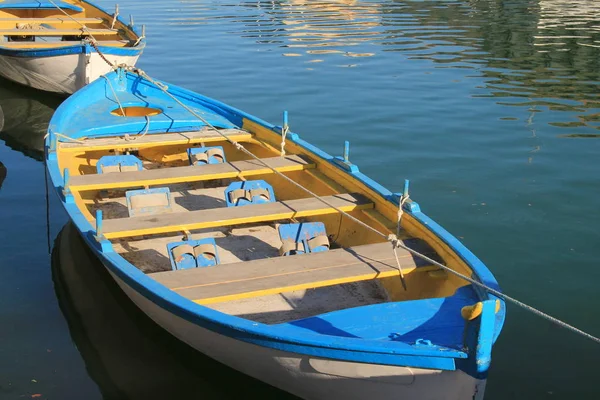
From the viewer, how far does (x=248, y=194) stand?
741 cm

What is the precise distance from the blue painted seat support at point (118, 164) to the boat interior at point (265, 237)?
0.6 inches

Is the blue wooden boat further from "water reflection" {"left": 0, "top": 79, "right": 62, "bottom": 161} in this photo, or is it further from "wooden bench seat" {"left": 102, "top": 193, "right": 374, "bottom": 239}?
"water reflection" {"left": 0, "top": 79, "right": 62, "bottom": 161}

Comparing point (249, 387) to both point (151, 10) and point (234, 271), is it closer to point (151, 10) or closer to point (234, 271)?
point (234, 271)

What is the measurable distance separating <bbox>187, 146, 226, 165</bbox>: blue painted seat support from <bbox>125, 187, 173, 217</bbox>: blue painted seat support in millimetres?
1055

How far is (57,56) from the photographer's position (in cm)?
1311

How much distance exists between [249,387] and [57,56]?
954cm

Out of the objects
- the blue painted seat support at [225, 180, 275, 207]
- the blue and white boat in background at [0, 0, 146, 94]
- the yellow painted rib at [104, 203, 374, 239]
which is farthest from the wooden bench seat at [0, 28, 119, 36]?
the yellow painted rib at [104, 203, 374, 239]

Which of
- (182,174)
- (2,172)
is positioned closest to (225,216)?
(182,174)

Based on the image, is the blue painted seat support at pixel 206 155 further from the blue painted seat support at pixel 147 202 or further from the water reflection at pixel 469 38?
the water reflection at pixel 469 38

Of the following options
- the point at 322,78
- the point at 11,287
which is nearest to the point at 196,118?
the point at 11,287

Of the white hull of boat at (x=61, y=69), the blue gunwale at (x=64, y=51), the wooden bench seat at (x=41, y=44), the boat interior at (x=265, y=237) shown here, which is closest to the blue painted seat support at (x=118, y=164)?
the boat interior at (x=265, y=237)

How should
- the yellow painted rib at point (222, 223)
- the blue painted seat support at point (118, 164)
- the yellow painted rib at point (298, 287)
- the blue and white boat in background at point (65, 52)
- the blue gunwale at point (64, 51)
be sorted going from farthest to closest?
1. the blue and white boat in background at point (65, 52)
2. the blue gunwale at point (64, 51)
3. the blue painted seat support at point (118, 164)
4. the yellow painted rib at point (222, 223)
5. the yellow painted rib at point (298, 287)

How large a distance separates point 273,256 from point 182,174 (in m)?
1.35

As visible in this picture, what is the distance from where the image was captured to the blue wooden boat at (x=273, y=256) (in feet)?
14.2
